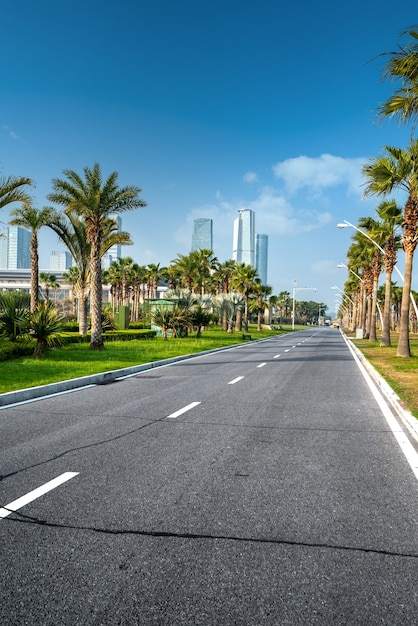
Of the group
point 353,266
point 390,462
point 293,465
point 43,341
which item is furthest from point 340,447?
point 353,266

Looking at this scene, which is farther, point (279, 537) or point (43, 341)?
point (43, 341)

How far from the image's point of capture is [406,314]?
76.2 feet

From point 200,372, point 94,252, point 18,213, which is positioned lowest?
point 200,372

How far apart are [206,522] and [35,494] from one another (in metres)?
1.75

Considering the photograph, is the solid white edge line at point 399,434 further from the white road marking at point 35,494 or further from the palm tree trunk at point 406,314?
the palm tree trunk at point 406,314

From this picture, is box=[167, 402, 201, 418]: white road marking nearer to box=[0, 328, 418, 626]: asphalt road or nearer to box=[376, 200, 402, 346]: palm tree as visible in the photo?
box=[0, 328, 418, 626]: asphalt road

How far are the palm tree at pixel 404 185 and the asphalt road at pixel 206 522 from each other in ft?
55.4

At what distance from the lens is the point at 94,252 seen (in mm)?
24969

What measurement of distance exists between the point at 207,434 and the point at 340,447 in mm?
1926

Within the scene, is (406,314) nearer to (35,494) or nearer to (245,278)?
(35,494)

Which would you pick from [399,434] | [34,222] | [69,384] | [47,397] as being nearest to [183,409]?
[47,397]

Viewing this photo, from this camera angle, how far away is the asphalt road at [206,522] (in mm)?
2750

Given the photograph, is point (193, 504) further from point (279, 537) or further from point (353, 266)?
point (353, 266)

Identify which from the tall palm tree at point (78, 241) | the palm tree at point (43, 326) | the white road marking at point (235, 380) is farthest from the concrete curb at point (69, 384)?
the tall palm tree at point (78, 241)
